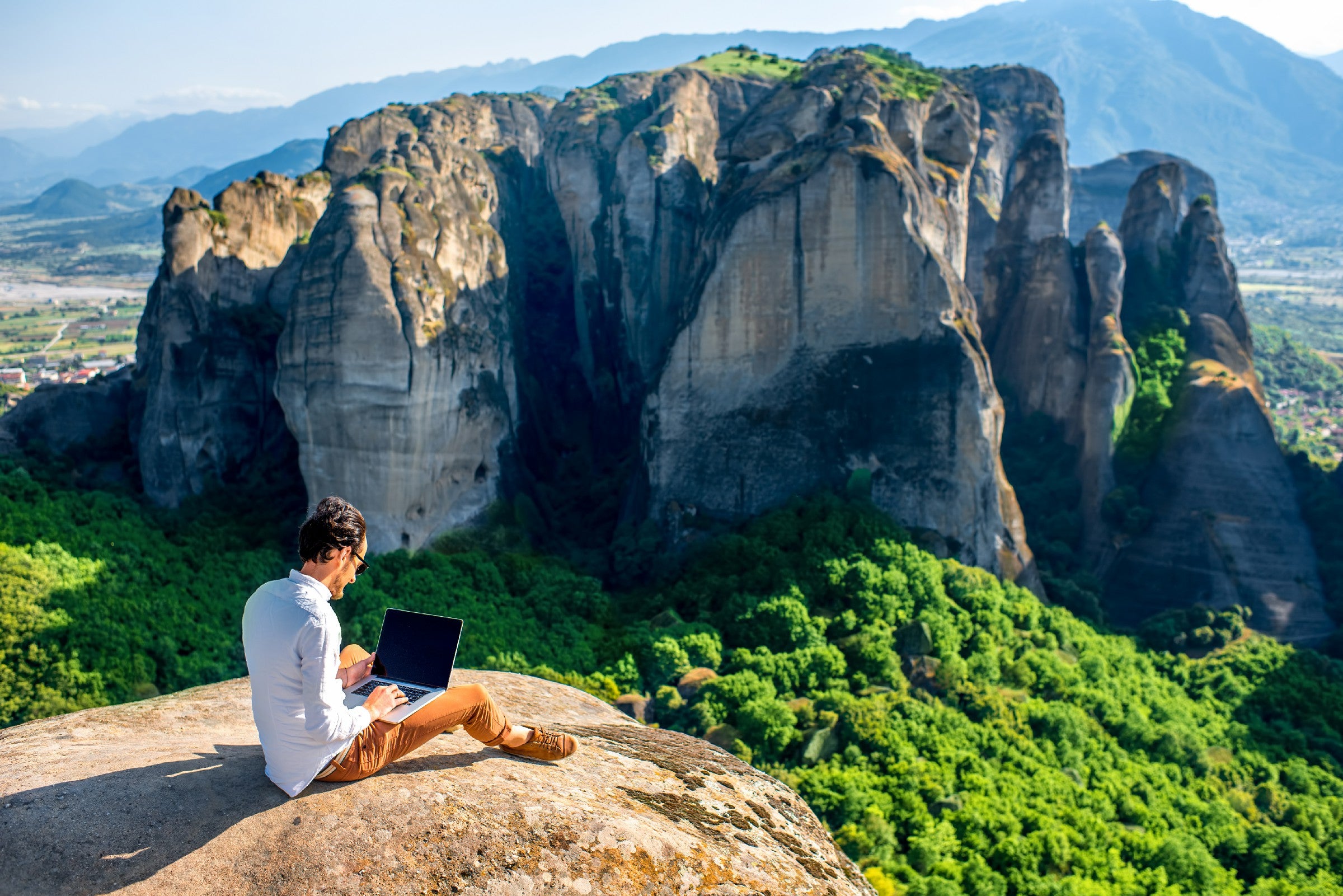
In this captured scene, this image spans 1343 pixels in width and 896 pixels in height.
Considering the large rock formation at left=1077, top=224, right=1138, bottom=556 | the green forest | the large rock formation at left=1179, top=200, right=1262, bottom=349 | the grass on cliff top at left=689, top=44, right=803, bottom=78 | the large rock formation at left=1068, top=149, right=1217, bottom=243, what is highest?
the grass on cliff top at left=689, top=44, right=803, bottom=78

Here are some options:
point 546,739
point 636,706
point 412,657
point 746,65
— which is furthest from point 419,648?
point 746,65

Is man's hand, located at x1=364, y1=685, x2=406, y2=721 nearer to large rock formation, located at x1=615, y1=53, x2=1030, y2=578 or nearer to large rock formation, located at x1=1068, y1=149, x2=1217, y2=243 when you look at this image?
large rock formation, located at x1=615, y1=53, x2=1030, y2=578

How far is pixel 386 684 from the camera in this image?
565 centimetres

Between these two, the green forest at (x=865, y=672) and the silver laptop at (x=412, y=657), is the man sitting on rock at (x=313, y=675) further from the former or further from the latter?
the green forest at (x=865, y=672)

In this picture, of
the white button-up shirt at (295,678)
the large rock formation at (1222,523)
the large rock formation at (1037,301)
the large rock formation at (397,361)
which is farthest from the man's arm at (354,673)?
the large rock formation at (1037,301)

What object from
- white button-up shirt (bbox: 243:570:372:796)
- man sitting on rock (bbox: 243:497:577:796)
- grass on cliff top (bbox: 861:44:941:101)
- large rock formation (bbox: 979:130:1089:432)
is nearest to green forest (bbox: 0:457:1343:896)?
man sitting on rock (bbox: 243:497:577:796)

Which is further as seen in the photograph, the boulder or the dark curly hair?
the boulder

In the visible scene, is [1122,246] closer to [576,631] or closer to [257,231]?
[576,631]

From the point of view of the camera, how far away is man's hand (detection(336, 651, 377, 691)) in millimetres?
5754

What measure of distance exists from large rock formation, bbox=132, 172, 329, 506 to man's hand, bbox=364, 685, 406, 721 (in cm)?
2685

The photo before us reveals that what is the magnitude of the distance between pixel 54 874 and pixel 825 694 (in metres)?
16.5

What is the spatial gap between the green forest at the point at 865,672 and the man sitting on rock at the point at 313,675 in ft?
36.5

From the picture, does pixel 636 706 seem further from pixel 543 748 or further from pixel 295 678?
pixel 295 678

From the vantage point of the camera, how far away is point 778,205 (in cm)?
2600
